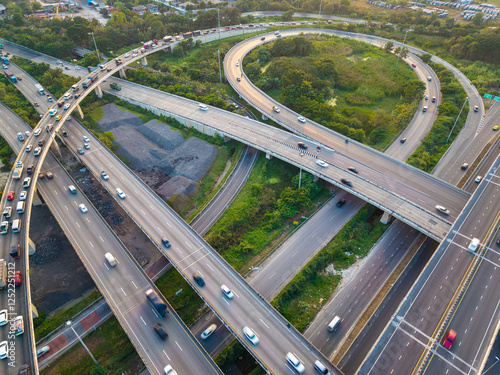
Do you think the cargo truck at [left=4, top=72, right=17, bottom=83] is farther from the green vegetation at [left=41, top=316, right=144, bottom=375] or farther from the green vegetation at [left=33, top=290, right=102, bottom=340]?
the green vegetation at [left=41, top=316, right=144, bottom=375]

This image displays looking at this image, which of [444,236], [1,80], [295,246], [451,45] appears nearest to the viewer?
[444,236]

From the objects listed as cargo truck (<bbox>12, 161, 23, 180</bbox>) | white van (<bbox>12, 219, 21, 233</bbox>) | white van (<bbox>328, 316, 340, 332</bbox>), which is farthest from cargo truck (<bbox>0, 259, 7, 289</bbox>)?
white van (<bbox>328, 316, 340, 332</bbox>)

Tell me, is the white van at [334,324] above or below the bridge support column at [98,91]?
below

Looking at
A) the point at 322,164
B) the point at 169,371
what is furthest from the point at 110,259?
the point at 322,164

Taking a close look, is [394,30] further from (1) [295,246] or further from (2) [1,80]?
(2) [1,80]

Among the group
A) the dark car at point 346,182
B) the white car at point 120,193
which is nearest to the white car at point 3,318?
the white car at point 120,193

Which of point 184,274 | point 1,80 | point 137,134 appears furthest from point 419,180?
point 1,80

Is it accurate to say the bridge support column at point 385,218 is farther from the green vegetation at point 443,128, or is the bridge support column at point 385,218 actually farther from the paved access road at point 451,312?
the green vegetation at point 443,128
